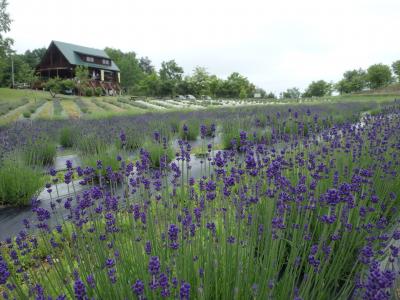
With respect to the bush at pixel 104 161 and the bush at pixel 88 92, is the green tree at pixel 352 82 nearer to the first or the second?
the bush at pixel 88 92

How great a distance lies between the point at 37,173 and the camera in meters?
4.79

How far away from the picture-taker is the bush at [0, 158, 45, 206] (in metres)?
4.45

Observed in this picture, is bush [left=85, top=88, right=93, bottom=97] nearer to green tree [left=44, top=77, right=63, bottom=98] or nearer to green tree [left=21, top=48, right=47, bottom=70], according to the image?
green tree [left=44, top=77, right=63, bottom=98]

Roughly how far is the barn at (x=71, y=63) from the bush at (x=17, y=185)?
141 feet

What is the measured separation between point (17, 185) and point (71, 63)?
48680 mm

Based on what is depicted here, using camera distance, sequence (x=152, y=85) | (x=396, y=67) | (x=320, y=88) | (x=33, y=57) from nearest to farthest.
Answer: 1. (x=152, y=85)
2. (x=396, y=67)
3. (x=320, y=88)
4. (x=33, y=57)

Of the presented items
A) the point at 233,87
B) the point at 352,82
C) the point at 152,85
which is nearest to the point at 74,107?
the point at 152,85

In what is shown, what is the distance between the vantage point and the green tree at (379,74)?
51.6 meters

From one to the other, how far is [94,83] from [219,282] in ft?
→ 153

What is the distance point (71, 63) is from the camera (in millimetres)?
47906

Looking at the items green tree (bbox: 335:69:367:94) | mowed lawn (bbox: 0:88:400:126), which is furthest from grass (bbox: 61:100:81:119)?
green tree (bbox: 335:69:367:94)

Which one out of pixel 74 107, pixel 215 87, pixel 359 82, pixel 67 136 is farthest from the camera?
pixel 359 82

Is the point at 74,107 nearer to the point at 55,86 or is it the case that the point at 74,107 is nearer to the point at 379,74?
the point at 55,86

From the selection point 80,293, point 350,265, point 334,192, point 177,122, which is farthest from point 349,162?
point 177,122
